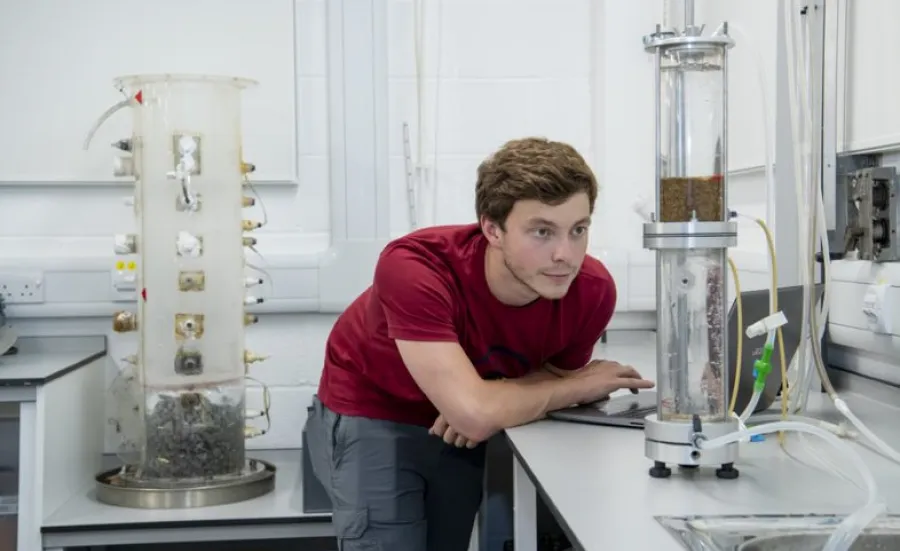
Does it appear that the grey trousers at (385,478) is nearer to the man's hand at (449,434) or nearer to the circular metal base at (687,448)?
the man's hand at (449,434)

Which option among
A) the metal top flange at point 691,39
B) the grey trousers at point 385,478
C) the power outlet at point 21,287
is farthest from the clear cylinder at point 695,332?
the power outlet at point 21,287

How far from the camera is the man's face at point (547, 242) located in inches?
64.7

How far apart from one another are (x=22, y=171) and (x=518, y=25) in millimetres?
1470

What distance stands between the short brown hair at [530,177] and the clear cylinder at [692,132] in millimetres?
391

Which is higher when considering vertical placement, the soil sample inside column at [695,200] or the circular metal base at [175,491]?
the soil sample inside column at [695,200]

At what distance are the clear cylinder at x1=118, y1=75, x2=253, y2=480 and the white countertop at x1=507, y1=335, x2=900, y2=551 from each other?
3.58 ft

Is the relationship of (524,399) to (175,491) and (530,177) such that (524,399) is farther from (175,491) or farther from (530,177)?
(175,491)

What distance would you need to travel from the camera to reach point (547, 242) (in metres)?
1.66

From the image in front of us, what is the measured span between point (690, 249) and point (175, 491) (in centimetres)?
156

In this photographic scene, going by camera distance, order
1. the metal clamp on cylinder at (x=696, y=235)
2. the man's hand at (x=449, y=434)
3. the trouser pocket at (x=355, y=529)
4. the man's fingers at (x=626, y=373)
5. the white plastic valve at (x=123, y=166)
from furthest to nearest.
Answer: the white plastic valve at (x=123, y=166), the trouser pocket at (x=355, y=529), the man's fingers at (x=626, y=373), the man's hand at (x=449, y=434), the metal clamp on cylinder at (x=696, y=235)

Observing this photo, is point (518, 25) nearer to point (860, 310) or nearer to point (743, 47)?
point (743, 47)

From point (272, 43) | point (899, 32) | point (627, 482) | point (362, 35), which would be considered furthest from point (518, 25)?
point (627, 482)

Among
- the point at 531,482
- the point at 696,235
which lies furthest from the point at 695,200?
the point at 531,482

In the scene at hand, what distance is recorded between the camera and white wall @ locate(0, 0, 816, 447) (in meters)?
2.79
